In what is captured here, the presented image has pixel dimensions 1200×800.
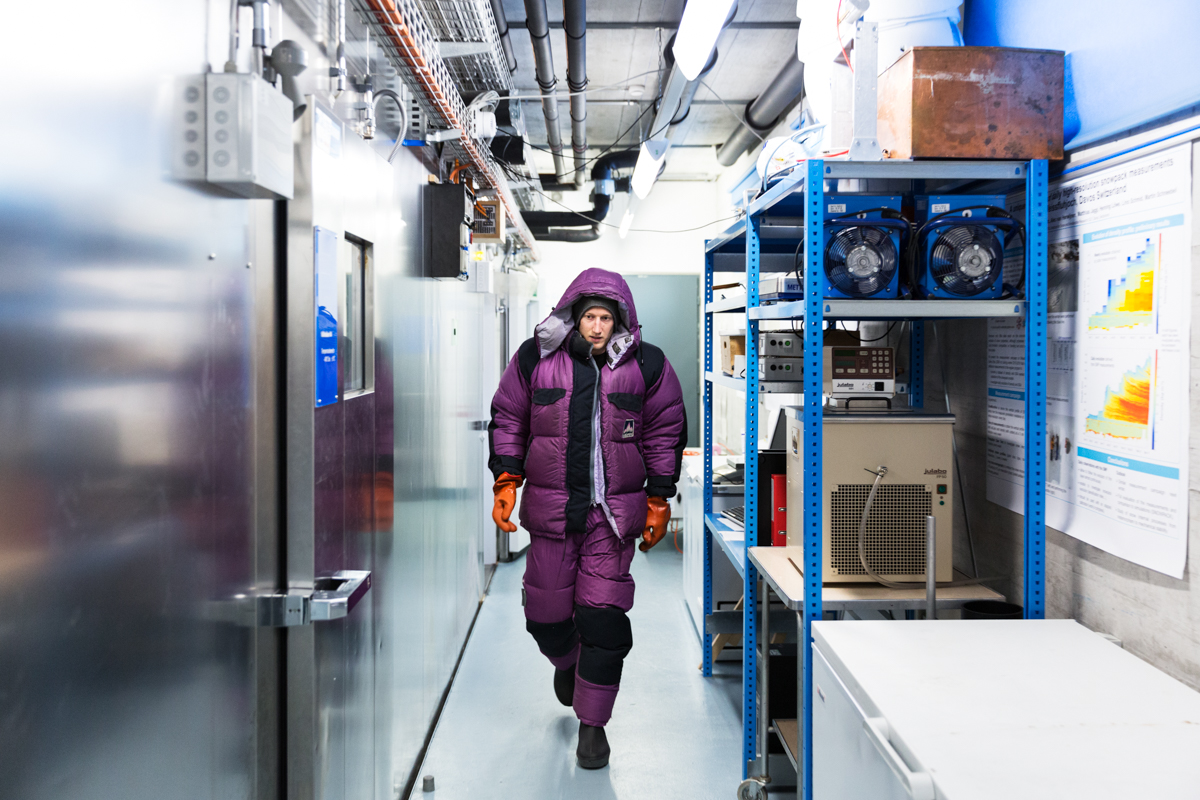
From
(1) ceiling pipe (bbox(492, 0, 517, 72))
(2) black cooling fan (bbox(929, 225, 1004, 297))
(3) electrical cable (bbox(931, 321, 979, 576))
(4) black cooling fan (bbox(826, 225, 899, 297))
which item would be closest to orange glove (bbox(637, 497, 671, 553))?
(3) electrical cable (bbox(931, 321, 979, 576))

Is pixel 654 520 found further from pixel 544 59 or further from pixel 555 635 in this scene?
pixel 544 59

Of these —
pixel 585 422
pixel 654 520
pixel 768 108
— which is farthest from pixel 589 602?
pixel 768 108

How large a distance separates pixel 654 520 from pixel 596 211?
12.5 ft

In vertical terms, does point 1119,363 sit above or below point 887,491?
above

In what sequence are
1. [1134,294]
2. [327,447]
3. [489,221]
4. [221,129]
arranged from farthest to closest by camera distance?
[489,221], [1134,294], [327,447], [221,129]

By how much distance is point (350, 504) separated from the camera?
5.46ft

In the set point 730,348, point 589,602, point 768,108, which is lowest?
point 589,602

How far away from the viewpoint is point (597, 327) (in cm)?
259

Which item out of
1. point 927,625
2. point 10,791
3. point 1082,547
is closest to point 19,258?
point 10,791

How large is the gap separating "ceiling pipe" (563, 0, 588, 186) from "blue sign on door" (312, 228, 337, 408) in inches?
68.2

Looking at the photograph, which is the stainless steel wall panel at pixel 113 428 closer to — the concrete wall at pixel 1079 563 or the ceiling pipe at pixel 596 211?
the concrete wall at pixel 1079 563

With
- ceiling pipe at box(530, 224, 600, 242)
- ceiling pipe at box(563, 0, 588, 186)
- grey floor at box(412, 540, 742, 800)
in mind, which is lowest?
grey floor at box(412, 540, 742, 800)

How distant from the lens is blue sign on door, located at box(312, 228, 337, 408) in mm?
1371

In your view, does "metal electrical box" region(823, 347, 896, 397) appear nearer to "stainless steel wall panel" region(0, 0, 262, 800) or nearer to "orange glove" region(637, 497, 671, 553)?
"orange glove" region(637, 497, 671, 553)
